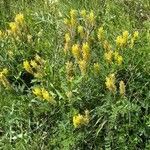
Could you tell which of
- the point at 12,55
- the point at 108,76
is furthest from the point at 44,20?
the point at 108,76

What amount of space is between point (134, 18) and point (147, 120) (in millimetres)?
981

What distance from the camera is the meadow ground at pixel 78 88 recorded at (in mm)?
2932

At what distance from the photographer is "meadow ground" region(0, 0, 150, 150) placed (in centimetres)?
293

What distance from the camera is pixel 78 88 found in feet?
10.0

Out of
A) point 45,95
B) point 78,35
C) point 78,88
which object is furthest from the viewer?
point 78,35

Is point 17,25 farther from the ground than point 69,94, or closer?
farther from the ground

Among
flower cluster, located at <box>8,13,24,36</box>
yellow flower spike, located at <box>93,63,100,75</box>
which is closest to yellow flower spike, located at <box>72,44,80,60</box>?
yellow flower spike, located at <box>93,63,100,75</box>

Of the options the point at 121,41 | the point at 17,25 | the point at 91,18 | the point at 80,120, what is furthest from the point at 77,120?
the point at 17,25

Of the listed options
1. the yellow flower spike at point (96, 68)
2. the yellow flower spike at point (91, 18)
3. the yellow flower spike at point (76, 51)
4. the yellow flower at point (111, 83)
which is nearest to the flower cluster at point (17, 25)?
the yellow flower spike at point (91, 18)

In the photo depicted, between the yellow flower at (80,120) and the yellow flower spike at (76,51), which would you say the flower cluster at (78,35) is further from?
the yellow flower at (80,120)

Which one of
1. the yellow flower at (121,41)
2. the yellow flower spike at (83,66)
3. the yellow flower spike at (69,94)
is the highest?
the yellow flower at (121,41)

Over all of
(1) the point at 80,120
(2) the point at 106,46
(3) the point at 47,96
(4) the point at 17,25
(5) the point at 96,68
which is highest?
(4) the point at 17,25

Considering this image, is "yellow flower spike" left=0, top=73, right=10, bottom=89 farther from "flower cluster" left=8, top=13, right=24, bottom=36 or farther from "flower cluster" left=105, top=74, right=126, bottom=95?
"flower cluster" left=105, top=74, right=126, bottom=95

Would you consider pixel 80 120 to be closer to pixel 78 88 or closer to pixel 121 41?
pixel 78 88
